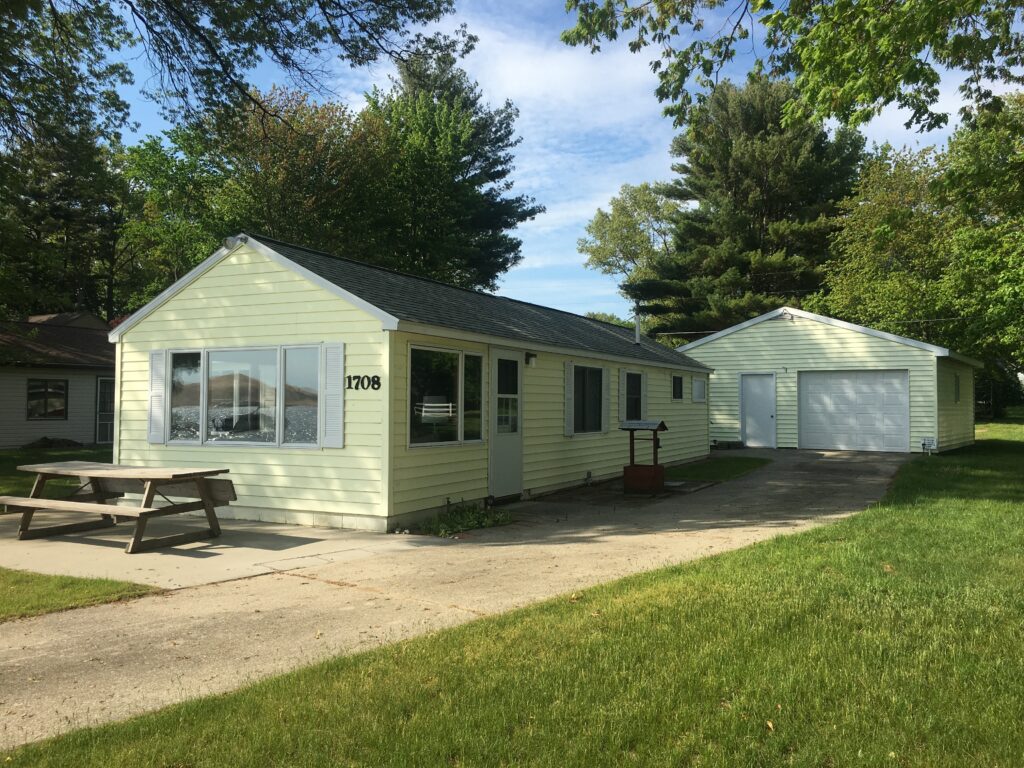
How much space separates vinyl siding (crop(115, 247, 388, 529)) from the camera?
367 inches

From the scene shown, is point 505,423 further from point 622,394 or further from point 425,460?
point 622,394

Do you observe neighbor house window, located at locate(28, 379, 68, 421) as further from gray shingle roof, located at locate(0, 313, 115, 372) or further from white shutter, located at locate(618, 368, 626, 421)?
white shutter, located at locate(618, 368, 626, 421)

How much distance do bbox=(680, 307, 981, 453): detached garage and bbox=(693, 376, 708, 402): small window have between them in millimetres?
3449

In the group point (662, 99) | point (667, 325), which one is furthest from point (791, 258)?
point (662, 99)

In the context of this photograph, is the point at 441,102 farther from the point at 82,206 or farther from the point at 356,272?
the point at 356,272

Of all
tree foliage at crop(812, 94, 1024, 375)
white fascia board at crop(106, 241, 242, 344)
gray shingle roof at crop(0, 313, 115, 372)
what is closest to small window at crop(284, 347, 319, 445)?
white fascia board at crop(106, 241, 242, 344)

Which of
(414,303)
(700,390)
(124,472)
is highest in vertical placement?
(414,303)

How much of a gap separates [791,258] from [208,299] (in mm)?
29706

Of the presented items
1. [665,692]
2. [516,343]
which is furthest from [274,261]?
[665,692]

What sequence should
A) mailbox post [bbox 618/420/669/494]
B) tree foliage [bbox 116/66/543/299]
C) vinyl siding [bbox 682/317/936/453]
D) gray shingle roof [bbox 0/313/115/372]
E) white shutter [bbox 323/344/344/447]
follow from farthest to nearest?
tree foliage [bbox 116/66/543/299]
vinyl siding [bbox 682/317/936/453]
gray shingle roof [bbox 0/313/115/372]
mailbox post [bbox 618/420/669/494]
white shutter [bbox 323/344/344/447]

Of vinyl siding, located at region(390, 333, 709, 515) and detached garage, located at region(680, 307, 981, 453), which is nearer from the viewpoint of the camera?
vinyl siding, located at region(390, 333, 709, 515)

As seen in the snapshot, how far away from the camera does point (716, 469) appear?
54.6 ft

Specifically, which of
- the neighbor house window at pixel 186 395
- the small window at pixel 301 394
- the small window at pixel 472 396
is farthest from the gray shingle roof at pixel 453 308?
the neighbor house window at pixel 186 395

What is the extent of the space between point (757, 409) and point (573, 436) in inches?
438
